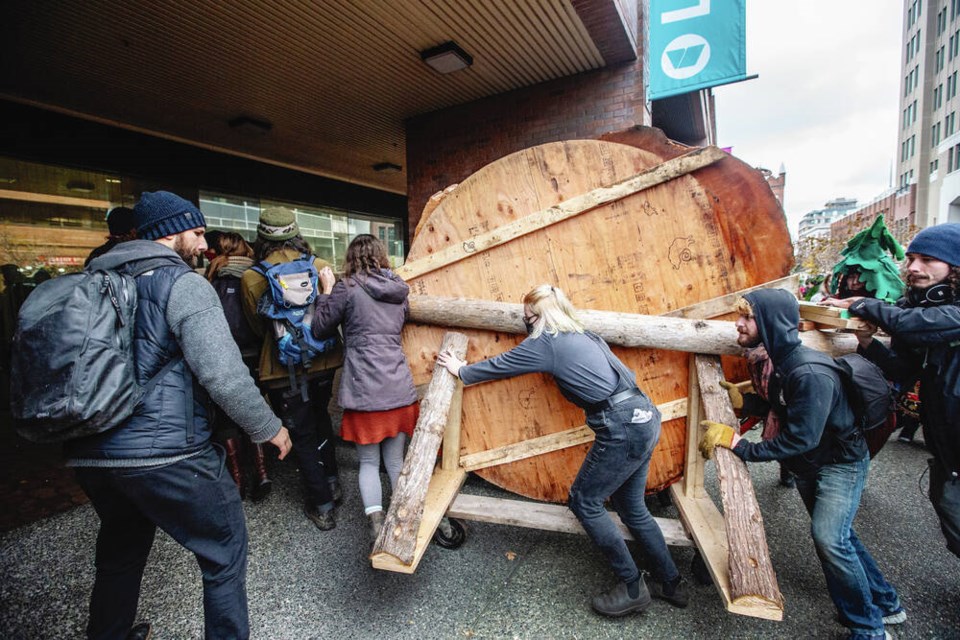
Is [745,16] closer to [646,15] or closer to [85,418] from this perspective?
[646,15]

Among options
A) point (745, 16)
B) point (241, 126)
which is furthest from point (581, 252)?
point (241, 126)

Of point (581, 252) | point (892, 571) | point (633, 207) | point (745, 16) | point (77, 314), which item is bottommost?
point (892, 571)

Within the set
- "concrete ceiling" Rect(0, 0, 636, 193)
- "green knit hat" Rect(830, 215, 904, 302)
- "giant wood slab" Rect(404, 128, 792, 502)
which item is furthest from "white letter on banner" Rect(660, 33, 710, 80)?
"giant wood slab" Rect(404, 128, 792, 502)

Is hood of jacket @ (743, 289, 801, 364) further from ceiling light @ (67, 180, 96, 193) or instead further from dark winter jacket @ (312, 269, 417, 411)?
ceiling light @ (67, 180, 96, 193)

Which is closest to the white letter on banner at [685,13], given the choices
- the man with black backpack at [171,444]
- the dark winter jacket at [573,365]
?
the dark winter jacket at [573,365]

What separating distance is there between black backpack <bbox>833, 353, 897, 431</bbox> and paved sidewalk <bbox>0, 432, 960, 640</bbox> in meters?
1.13

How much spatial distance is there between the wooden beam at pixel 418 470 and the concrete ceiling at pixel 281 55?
11.9ft

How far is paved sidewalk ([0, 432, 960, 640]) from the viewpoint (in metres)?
2.32

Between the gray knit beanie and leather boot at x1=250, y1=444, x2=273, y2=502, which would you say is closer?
the gray knit beanie

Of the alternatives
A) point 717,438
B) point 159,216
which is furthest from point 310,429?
point 717,438

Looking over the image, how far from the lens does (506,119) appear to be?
6.26m

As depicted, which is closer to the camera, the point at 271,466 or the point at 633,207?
the point at 633,207

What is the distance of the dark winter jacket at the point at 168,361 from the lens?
171 centimetres

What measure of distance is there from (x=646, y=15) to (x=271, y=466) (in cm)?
658
